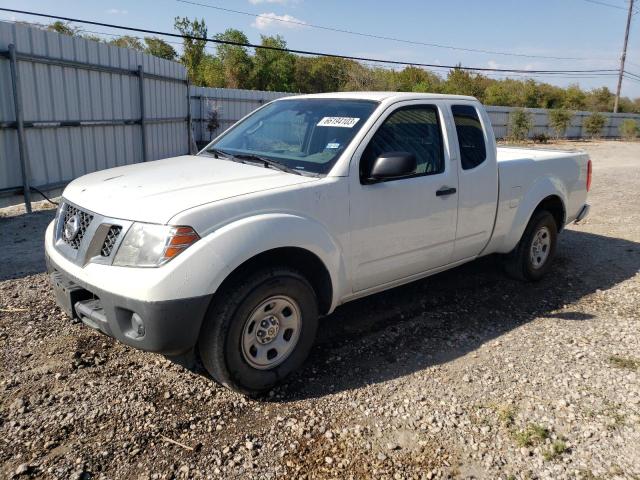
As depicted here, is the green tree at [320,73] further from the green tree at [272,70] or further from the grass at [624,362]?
the grass at [624,362]

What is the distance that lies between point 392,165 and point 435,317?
1.78 m

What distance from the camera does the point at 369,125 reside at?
3.97 meters

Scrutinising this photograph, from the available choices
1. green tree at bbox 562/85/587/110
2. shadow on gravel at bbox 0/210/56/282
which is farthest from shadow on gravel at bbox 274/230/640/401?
green tree at bbox 562/85/587/110

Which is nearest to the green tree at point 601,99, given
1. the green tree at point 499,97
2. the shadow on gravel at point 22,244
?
the green tree at point 499,97

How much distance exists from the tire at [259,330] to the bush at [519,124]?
2860 centimetres

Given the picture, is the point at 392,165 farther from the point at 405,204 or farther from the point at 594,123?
the point at 594,123

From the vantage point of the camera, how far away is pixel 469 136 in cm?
484

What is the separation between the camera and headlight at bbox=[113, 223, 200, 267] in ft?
9.82

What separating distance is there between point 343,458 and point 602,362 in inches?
92.7

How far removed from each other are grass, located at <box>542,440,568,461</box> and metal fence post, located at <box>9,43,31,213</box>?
7962mm

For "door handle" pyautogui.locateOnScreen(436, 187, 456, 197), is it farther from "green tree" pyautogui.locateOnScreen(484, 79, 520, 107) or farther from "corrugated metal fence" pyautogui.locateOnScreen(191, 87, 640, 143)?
"green tree" pyautogui.locateOnScreen(484, 79, 520, 107)

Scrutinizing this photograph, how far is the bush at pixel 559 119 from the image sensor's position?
3228 centimetres

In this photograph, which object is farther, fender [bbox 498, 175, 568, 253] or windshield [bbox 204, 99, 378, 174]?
fender [bbox 498, 175, 568, 253]

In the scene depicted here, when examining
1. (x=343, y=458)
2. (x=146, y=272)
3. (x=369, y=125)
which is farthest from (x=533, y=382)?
(x=146, y=272)
